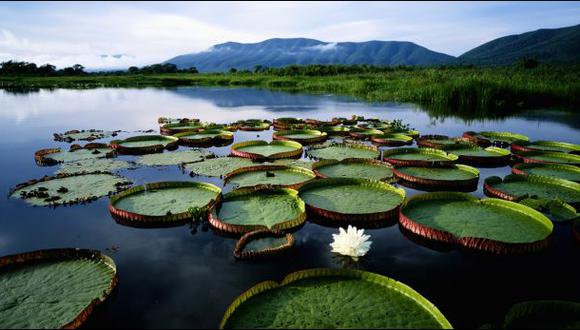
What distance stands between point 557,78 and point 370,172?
742 inches

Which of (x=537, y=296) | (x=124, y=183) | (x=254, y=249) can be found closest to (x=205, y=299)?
(x=254, y=249)

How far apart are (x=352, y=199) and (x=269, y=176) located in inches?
62.9

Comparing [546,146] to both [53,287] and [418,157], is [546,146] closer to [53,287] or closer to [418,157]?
[418,157]

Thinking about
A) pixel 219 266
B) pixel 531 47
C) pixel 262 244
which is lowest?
pixel 219 266

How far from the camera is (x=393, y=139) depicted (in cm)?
909

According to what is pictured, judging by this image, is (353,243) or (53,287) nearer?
(53,287)

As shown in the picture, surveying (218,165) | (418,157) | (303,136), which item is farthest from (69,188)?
(418,157)

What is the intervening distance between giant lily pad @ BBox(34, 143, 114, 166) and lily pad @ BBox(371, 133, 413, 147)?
238 inches

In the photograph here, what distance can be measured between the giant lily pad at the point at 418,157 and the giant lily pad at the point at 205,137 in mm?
4389

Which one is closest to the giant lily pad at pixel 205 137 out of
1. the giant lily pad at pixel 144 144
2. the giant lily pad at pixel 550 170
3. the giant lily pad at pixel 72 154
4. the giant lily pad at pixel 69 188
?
the giant lily pad at pixel 144 144

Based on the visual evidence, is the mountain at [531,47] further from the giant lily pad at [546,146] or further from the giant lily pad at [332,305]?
the giant lily pad at [332,305]

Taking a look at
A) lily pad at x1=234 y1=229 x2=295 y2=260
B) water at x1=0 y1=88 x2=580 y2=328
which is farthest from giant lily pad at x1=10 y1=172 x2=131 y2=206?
lily pad at x1=234 y1=229 x2=295 y2=260

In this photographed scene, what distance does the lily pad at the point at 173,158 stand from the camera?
23.3 ft

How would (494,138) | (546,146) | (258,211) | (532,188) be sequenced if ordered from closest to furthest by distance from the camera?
1. (258,211)
2. (532,188)
3. (546,146)
4. (494,138)
